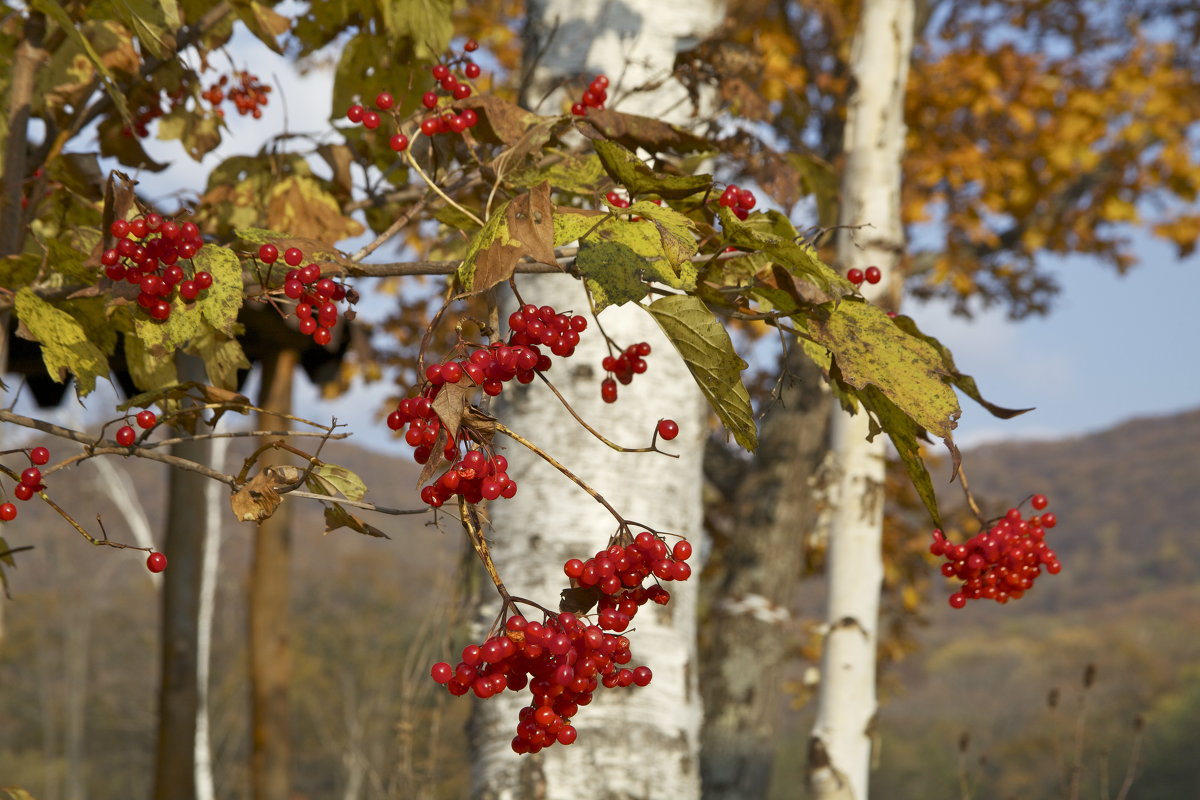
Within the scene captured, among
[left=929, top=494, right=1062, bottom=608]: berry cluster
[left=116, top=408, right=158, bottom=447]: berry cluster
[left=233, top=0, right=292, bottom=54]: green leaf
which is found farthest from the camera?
[left=233, top=0, right=292, bottom=54]: green leaf

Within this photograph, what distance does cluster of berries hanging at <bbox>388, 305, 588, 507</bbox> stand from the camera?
2.99ft

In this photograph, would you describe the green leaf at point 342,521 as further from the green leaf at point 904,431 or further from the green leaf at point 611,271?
the green leaf at point 904,431

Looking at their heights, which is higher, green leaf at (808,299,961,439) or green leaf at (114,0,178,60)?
green leaf at (114,0,178,60)

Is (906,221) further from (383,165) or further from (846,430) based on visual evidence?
(383,165)

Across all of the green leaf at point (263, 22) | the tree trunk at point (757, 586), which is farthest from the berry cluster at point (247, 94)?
the tree trunk at point (757, 586)

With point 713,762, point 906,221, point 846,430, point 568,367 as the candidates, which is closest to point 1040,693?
point 906,221

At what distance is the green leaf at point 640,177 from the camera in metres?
0.99

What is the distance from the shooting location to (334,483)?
1212 mm

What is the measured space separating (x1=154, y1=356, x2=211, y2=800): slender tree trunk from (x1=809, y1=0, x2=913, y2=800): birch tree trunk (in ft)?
11.5

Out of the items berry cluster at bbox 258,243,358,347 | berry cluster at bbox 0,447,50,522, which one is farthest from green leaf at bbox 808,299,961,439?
berry cluster at bbox 0,447,50,522

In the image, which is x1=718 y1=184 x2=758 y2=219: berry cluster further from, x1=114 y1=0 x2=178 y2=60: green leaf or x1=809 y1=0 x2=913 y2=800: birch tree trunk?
x1=809 y1=0 x2=913 y2=800: birch tree trunk

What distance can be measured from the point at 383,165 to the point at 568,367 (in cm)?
75

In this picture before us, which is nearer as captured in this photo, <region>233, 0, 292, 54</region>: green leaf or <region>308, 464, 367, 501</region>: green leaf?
<region>308, 464, 367, 501</region>: green leaf

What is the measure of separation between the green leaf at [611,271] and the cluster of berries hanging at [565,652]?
0.89 feet
